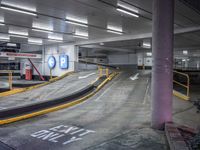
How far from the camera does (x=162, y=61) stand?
17.0ft

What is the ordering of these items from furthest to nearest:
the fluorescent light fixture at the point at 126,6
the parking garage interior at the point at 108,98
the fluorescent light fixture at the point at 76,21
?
the fluorescent light fixture at the point at 76,21
the fluorescent light fixture at the point at 126,6
the parking garage interior at the point at 108,98

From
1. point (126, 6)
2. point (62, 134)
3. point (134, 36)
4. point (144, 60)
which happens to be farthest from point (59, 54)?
point (62, 134)

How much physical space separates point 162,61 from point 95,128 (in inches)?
94.8

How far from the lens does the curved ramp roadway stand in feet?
14.1

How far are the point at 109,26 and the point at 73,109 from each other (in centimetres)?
734

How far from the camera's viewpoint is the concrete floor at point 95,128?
426cm

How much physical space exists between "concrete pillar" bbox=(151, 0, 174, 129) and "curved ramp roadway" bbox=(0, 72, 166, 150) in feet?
1.89

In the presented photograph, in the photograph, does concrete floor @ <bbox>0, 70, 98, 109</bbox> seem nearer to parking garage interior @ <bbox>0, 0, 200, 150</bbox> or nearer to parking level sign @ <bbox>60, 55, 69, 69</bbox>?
parking garage interior @ <bbox>0, 0, 200, 150</bbox>

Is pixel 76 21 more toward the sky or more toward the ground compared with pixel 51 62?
more toward the sky

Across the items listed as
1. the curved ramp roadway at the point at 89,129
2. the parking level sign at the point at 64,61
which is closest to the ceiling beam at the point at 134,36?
the parking level sign at the point at 64,61

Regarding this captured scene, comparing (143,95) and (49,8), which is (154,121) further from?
(49,8)

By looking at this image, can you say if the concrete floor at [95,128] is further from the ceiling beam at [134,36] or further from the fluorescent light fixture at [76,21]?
the ceiling beam at [134,36]

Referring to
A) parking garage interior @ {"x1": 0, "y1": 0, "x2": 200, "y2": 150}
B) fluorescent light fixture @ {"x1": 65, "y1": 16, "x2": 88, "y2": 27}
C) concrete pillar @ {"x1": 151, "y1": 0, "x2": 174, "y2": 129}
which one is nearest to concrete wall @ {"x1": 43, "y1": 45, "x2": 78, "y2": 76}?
parking garage interior @ {"x1": 0, "y1": 0, "x2": 200, "y2": 150}

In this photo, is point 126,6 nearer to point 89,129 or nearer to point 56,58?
point 89,129
